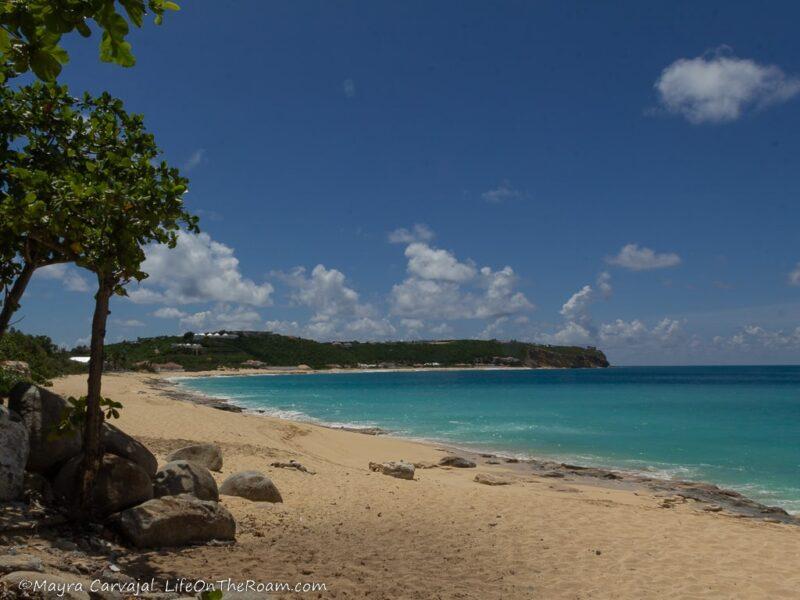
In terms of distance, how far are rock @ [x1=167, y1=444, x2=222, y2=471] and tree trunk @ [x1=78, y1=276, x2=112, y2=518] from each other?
4932 millimetres

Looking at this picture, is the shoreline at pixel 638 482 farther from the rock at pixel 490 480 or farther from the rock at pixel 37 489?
the rock at pixel 37 489

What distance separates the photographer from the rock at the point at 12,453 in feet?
23.1

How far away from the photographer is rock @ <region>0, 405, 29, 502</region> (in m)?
7.03

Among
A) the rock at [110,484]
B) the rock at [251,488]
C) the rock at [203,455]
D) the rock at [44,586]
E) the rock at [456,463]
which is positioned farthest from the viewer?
the rock at [456,463]

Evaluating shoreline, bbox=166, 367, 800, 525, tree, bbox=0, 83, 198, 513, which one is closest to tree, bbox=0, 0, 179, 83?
tree, bbox=0, 83, 198, 513

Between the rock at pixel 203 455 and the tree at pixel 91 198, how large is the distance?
16.4ft

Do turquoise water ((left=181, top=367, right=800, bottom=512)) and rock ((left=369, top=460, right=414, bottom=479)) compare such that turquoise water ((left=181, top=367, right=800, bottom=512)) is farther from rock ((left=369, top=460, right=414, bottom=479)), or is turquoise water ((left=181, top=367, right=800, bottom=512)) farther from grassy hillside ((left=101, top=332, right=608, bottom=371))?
grassy hillside ((left=101, top=332, right=608, bottom=371))

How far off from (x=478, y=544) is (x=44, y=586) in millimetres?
6402

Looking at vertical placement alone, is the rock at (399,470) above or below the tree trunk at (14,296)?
below

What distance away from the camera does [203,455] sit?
12.5 meters

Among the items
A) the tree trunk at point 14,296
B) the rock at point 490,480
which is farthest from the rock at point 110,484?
the rock at point 490,480

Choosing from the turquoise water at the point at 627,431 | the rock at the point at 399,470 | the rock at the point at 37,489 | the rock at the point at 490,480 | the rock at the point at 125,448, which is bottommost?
the turquoise water at the point at 627,431

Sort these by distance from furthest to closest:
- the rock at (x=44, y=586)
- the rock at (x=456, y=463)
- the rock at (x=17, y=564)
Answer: the rock at (x=456, y=463)
the rock at (x=17, y=564)
the rock at (x=44, y=586)

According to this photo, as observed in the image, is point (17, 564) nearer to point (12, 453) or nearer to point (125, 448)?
point (12, 453)
